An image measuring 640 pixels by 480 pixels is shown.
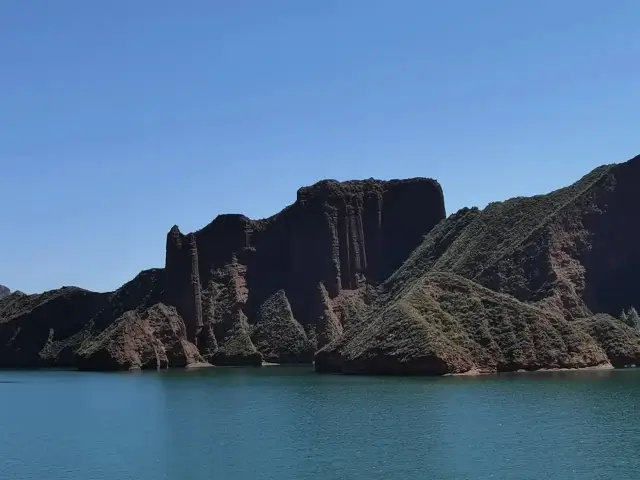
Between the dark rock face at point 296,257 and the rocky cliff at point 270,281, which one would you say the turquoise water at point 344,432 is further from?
the dark rock face at point 296,257

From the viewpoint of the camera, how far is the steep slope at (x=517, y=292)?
104 m

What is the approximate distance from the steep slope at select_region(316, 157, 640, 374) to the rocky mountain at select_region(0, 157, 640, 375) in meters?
0.23

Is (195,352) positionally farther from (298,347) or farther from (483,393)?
(483,393)

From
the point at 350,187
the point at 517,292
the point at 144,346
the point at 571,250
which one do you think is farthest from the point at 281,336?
the point at 571,250

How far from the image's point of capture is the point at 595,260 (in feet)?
438

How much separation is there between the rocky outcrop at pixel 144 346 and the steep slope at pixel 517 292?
39.1 metres

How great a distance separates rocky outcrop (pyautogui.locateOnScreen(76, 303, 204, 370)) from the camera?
511 feet

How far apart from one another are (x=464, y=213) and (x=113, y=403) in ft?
320

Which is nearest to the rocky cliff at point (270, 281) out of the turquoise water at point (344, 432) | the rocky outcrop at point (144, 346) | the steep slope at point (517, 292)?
the rocky outcrop at point (144, 346)

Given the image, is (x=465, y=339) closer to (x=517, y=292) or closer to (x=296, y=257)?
(x=517, y=292)

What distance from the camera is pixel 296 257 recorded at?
18112cm

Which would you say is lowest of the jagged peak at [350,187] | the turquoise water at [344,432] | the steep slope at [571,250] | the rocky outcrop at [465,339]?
the turquoise water at [344,432]

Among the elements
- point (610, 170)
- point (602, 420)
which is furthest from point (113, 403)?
point (610, 170)

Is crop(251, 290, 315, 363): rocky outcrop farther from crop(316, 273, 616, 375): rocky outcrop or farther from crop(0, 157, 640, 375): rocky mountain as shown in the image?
crop(316, 273, 616, 375): rocky outcrop
